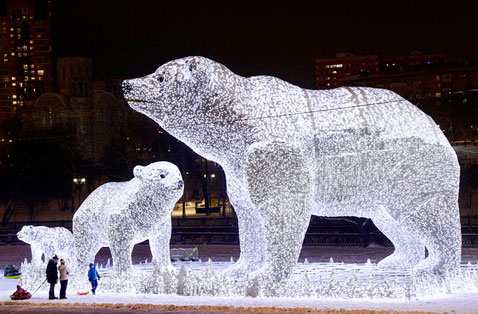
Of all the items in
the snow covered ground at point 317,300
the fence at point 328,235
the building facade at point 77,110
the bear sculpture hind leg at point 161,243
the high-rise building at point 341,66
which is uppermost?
the high-rise building at point 341,66

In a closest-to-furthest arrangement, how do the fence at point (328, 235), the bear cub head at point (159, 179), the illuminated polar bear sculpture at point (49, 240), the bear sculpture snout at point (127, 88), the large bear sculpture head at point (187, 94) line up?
the large bear sculpture head at point (187, 94) → the bear sculpture snout at point (127, 88) → the bear cub head at point (159, 179) → the illuminated polar bear sculpture at point (49, 240) → the fence at point (328, 235)

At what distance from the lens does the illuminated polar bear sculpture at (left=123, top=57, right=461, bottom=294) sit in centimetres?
899

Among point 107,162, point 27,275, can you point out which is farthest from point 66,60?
point 27,275

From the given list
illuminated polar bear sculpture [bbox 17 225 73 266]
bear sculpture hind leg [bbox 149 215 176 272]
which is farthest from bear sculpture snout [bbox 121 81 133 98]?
illuminated polar bear sculpture [bbox 17 225 73 266]

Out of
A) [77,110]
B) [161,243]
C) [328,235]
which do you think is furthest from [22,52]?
[161,243]

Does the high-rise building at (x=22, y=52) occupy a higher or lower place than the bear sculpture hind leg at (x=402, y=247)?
higher

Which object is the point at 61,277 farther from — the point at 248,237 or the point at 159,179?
the point at 248,237

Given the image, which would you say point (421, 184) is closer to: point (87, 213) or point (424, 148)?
point (424, 148)

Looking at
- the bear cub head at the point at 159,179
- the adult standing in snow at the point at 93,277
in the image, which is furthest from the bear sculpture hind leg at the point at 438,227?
the adult standing in snow at the point at 93,277

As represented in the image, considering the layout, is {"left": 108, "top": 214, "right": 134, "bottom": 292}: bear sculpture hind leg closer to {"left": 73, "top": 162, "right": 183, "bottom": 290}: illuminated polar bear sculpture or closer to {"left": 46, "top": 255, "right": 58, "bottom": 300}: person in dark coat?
{"left": 73, "top": 162, "right": 183, "bottom": 290}: illuminated polar bear sculpture

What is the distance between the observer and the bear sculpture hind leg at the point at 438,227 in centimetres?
900

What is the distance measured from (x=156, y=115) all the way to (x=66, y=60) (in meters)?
60.5

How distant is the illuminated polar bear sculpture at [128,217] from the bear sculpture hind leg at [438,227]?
338cm

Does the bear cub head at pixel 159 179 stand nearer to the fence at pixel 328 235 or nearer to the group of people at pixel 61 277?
the group of people at pixel 61 277
